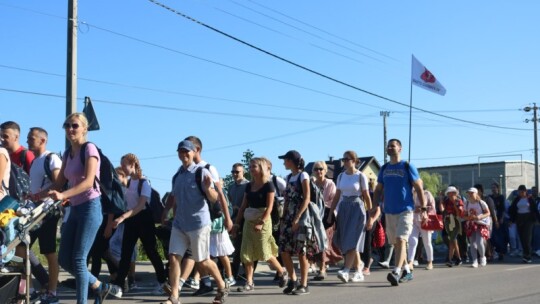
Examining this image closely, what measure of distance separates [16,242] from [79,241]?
0.66 m

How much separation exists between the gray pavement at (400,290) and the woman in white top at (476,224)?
5.67 feet

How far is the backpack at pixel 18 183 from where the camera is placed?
25.4 feet

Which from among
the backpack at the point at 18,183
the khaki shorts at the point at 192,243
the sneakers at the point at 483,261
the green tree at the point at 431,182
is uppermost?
the green tree at the point at 431,182

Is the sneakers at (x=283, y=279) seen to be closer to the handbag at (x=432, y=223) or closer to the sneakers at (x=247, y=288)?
the sneakers at (x=247, y=288)

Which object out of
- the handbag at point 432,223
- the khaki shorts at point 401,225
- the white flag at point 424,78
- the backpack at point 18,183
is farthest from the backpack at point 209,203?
the white flag at point 424,78

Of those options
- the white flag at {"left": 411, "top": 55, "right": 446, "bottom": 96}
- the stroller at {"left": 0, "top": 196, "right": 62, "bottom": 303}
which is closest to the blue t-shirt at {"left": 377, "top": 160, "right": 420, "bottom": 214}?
the stroller at {"left": 0, "top": 196, "right": 62, "bottom": 303}

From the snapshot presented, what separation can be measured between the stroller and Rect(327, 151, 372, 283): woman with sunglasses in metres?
5.32

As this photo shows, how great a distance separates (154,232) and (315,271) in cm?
366

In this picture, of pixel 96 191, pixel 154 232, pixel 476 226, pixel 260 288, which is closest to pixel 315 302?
pixel 260 288

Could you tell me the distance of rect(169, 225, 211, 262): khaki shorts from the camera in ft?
27.0

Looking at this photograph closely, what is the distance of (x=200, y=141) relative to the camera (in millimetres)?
9672

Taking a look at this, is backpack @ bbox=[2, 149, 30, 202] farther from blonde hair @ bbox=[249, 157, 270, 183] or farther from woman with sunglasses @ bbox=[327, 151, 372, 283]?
woman with sunglasses @ bbox=[327, 151, 372, 283]

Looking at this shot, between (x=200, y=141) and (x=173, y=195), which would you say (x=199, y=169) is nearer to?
(x=173, y=195)

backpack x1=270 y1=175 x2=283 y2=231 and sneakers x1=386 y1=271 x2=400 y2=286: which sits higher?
backpack x1=270 y1=175 x2=283 y2=231
